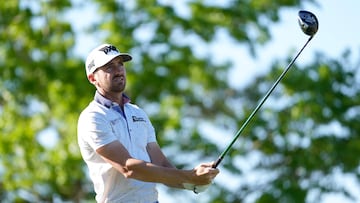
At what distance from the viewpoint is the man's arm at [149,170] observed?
327 inches

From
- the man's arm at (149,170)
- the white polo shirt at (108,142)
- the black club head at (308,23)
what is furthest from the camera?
the black club head at (308,23)

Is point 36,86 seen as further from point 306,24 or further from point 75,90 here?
point 306,24

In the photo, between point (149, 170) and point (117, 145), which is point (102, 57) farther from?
point (149, 170)

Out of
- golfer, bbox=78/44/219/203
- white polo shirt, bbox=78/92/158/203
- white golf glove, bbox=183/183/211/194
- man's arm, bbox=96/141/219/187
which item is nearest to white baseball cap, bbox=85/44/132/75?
golfer, bbox=78/44/219/203

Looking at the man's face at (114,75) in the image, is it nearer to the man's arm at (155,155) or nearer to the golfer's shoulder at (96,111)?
the golfer's shoulder at (96,111)

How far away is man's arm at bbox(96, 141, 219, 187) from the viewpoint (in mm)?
8305

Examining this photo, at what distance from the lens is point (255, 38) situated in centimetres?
2936

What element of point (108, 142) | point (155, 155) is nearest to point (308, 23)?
point (155, 155)

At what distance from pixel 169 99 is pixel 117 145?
61.6ft

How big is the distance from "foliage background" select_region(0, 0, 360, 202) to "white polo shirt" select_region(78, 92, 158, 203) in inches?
660

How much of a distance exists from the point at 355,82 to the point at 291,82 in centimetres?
141

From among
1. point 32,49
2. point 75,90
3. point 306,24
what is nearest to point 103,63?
→ point 306,24

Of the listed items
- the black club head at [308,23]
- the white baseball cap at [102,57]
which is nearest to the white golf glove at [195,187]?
the white baseball cap at [102,57]

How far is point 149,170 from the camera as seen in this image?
841cm
